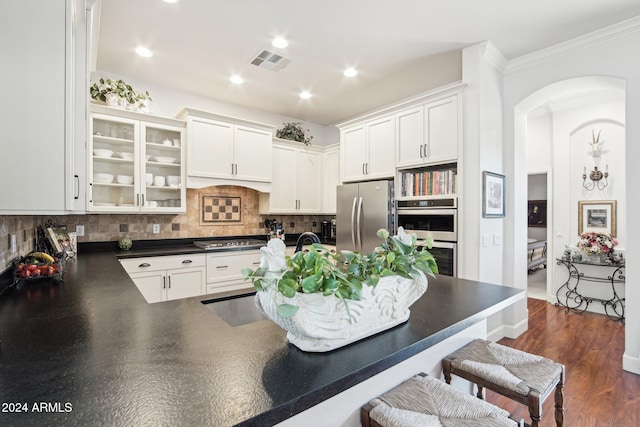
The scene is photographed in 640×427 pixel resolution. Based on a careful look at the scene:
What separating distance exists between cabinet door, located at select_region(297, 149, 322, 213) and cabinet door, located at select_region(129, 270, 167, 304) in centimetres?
201

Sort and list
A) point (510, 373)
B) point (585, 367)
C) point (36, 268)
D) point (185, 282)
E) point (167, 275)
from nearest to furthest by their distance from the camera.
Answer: point (510, 373) < point (36, 268) < point (585, 367) < point (167, 275) < point (185, 282)

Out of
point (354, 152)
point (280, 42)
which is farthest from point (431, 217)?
point (280, 42)

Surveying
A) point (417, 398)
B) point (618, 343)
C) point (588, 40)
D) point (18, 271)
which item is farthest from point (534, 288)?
point (18, 271)

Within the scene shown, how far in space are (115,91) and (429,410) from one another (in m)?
3.76

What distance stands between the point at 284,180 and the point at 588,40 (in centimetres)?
343

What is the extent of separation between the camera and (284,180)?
440 cm

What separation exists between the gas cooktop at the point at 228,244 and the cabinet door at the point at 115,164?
0.83 metres

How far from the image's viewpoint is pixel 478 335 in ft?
5.14

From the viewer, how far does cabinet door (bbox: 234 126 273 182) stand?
3.87 metres

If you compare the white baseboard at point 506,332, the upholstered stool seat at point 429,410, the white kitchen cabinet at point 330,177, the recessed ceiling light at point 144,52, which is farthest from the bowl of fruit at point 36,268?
the white baseboard at point 506,332

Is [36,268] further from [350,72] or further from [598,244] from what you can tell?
[598,244]

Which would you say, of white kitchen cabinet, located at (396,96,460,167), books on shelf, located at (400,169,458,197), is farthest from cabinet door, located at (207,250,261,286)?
white kitchen cabinet, located at (396,96,460,167)

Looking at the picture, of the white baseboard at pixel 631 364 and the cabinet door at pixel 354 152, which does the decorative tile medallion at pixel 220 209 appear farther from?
the white baseboard at pixel 631 364

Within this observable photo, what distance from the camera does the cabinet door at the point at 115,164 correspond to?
3119 mm
